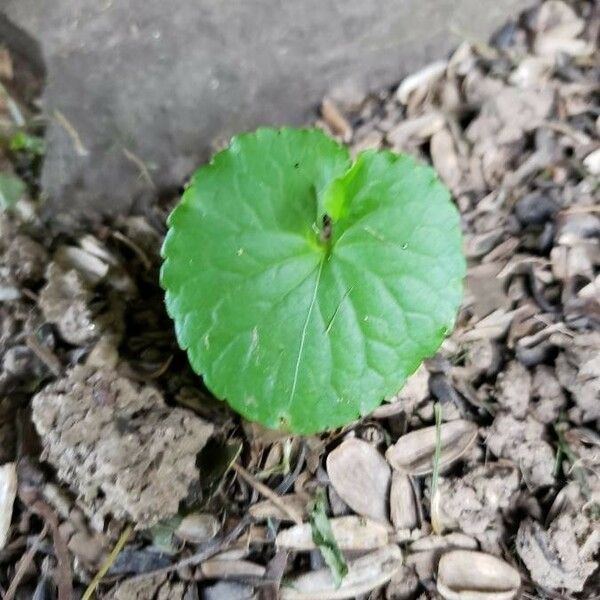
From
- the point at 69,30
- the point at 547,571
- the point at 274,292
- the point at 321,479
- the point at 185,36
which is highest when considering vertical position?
the point at 69,30

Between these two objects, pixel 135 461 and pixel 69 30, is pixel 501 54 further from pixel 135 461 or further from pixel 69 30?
pixel 135 461

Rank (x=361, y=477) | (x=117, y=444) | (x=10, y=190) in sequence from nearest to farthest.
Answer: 1. (x=117, y=444)
2. (x=361, y=477)
3. (x=10, y=190)

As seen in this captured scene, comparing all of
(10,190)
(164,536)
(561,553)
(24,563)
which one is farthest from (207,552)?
(10,190)

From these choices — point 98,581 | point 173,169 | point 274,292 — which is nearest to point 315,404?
point 274,292

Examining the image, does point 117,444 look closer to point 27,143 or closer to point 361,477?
Result: point 361,477

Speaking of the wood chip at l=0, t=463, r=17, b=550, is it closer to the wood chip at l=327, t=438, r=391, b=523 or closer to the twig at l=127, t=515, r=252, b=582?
the twig at l=127, t=515, r=252, b=582

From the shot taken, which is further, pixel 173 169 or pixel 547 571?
pixel 173 169
